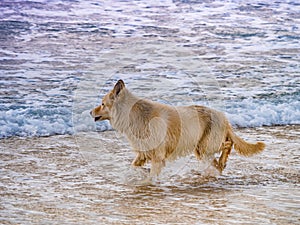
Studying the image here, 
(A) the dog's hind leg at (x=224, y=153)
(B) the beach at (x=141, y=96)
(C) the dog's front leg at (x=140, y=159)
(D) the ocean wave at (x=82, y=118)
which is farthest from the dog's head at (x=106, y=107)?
(D) the ocean wave at (x=82, y=118)

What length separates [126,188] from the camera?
7.02 m

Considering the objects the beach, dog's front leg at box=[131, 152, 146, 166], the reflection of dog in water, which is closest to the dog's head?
the reflection of dog in water

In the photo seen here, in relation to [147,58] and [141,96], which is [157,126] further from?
[147,58]

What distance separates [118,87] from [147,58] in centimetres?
798

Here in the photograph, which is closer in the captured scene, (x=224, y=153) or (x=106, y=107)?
(x=106, y=107)

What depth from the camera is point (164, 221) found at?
5660 mm

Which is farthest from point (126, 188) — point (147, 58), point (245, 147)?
point (147, 58)

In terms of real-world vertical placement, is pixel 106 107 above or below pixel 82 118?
above

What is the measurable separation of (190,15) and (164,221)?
52.0 feet

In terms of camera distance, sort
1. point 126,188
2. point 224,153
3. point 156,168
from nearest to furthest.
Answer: point 126,188, point 156,168, point 224,153

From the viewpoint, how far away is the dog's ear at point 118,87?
23.9ft

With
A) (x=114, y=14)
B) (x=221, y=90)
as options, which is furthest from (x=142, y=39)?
(x=221, y=90)

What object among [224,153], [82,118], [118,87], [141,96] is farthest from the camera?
[141,96]

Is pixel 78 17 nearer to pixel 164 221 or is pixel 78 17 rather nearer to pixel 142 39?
pixel 142 39
